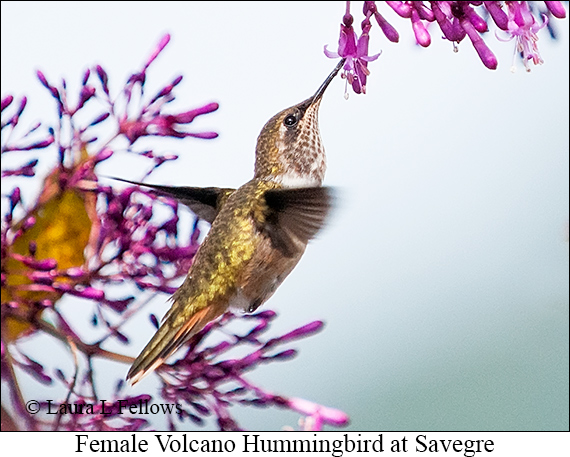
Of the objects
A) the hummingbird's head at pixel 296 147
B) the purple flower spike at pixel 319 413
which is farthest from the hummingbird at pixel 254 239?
the purple flower spike at pixel 319 413

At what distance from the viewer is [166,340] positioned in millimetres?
1512

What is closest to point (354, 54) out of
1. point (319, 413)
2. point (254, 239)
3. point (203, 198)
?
point (254, 239)

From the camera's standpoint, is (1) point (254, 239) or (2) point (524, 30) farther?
(1) point (254, 239)

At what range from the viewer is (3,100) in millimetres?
1759

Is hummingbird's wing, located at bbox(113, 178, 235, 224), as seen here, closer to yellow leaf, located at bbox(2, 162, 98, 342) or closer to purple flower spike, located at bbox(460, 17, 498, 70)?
yellow leaf, located at bbox(2, 162, 98, 342)

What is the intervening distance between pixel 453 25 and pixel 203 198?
2.34 feet

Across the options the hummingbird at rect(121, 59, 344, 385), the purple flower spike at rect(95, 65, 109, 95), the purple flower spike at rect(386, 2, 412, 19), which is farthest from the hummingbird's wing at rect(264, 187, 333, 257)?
the purple flower spike at rect(95, 65, 109, 95)

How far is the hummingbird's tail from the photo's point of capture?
1.42m

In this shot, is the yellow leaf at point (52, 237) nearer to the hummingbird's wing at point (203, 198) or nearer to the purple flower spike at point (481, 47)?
the hummingbird's wing at point (203, 198)

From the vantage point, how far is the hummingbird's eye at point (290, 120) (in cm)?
158

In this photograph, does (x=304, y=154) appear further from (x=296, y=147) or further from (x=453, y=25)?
(x=453, y=25)
